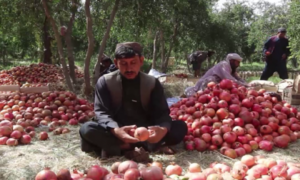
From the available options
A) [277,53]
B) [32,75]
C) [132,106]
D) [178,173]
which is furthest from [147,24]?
[178,173]

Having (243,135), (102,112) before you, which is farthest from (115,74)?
(243,135)

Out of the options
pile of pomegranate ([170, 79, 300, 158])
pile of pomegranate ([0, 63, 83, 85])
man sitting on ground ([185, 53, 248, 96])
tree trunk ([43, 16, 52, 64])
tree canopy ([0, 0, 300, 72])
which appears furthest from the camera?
tree trunk ([43, 16, 52, 64])

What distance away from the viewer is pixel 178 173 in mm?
2682

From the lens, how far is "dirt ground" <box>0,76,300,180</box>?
2.94m

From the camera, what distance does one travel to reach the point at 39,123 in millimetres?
4828

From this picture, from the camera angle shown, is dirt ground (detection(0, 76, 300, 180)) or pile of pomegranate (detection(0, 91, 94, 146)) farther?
pile of pomegranate (detection(0, 91, 94, 146))

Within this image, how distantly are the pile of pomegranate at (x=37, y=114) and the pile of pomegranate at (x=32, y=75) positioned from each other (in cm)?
439

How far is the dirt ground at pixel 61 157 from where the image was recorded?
294cm

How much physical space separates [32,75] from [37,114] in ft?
19.6

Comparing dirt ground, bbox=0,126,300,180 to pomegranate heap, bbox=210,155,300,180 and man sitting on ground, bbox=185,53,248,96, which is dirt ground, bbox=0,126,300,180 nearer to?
pomegranate heap, bbox=210,155,300,180

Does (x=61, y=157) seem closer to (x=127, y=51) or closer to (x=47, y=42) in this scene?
(x=127, y=51)

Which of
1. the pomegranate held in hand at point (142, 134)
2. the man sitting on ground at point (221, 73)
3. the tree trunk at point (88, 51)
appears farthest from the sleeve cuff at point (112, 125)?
the tree trunk at point (88, 51)

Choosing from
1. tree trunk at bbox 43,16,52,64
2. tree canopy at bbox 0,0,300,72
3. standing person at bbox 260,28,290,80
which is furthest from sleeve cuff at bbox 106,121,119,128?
tree trunk at bbox 43,16,52,64

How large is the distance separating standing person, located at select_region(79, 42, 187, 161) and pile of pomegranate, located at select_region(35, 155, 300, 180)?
0.62m
